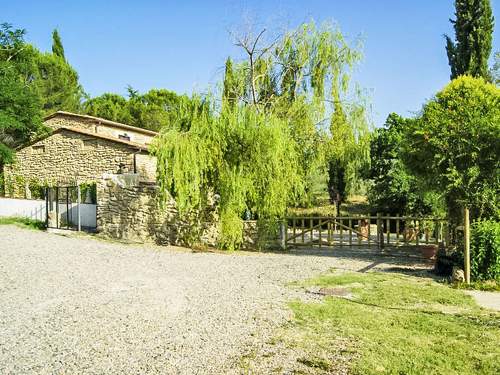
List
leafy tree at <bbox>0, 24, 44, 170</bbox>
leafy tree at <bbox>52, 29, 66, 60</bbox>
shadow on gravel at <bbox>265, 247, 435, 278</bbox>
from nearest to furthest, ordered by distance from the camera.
→ 1. shadow on gravel at <bbox>265, 247, 435, 278</bbox>
2. leafy tree at <bbox>0, 24, 44, 170</bbox>
3. leafy tree at <bbox>52, 29, 66, 60</bbox>

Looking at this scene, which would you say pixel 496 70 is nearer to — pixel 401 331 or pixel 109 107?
pixel 401 331

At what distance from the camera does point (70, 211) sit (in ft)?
70.7

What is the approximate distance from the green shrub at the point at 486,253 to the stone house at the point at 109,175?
8619 millimetres

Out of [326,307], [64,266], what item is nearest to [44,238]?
[64,266]

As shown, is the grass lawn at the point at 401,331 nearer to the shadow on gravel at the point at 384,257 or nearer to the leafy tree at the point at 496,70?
the shadow on gravel at the point at 384,257

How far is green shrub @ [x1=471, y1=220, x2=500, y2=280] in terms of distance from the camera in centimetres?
1012

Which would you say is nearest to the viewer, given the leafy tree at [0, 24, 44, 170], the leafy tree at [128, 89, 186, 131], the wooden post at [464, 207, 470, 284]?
the wooden post at [464, 207, 470, 284]

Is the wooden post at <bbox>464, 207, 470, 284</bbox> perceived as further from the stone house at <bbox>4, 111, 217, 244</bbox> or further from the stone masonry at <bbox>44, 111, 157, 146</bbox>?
the stone masonry at <bbox>44, 111, 157, 146</bbox>

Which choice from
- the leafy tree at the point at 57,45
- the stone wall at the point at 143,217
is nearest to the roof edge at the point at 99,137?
the stone wall at the point at 143,217

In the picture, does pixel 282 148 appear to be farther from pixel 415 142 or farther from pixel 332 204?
pixel 332 204

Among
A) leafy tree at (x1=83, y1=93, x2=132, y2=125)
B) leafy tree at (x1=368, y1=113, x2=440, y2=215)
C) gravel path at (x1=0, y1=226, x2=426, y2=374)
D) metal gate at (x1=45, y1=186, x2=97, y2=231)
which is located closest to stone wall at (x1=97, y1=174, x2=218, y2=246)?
gravel path at (x1=0, y1=226, x2=426, y2=374)

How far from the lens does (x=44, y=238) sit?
16.9m

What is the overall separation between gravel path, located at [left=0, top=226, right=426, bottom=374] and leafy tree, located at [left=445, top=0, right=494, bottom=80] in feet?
46.1

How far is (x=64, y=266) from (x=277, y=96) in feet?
35.1
